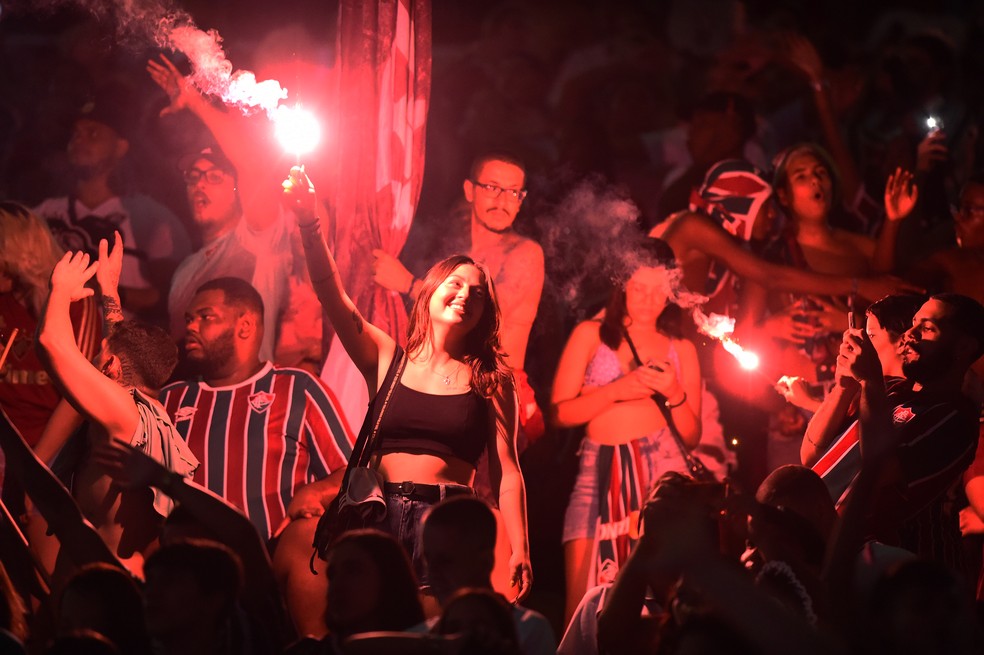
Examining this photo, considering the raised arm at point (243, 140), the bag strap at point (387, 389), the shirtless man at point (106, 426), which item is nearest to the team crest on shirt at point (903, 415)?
the bag strap at point (387, 389)

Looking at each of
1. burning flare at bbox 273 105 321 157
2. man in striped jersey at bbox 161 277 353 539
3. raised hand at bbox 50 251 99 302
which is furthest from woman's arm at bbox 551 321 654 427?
raised hand at bbox 50 251 99 302

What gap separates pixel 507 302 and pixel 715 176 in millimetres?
1565

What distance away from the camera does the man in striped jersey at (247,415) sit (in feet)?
19.4

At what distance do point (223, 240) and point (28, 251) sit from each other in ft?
3.48

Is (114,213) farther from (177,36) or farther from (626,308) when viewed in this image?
(626,308)

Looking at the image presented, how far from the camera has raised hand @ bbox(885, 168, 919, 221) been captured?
22.5 ft

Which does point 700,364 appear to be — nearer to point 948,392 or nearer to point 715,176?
point 715,176

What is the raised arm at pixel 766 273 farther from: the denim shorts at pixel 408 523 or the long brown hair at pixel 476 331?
the denim shorts at pixel 408 523

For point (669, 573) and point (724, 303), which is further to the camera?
point (724, 303)

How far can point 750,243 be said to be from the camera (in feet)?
22.7

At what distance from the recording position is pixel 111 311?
577cm

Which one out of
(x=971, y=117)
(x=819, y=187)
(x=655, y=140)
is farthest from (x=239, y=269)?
(x=971, y=117)

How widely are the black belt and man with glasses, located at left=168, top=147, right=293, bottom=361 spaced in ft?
7.74

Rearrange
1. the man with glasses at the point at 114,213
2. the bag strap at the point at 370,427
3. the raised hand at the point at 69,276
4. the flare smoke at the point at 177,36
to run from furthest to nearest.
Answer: the man with glasses at the point at 114,213, the flare smoke at the point at 177,36, the raised hand at the point at 69,276, the bag strap at the point at 370,427
